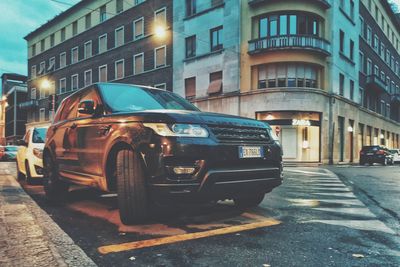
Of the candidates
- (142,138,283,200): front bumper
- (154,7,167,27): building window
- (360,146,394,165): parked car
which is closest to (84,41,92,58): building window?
(154,7,167,27): building window

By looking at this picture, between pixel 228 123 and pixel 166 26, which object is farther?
pixel 166 26

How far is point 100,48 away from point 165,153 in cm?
3515

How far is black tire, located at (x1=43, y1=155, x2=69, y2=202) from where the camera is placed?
582 centimetres

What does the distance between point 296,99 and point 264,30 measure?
506 cm

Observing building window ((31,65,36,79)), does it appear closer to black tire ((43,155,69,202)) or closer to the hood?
black tire ((43,155,69,202))

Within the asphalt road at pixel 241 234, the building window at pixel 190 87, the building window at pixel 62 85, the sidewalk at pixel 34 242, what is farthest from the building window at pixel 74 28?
the sidewalk at pixel 34 242

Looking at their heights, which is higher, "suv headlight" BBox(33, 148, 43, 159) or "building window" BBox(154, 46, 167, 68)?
"building window" BBox(154, 46, 167, 68)

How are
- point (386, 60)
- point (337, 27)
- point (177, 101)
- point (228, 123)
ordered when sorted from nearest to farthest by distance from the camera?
1. point (228, 123)
2. point (177, 101)
3. point (337, 27)
4. point (386, 60)

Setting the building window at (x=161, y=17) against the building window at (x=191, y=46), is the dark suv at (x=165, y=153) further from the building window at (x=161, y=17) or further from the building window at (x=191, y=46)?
the building window at (x=161, y=17)

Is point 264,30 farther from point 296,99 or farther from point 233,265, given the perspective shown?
point 233,265

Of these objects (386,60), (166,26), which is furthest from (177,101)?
(386,60)

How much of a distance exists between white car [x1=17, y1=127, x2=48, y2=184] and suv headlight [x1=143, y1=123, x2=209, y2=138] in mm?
5286

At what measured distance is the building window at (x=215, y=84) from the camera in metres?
25.3

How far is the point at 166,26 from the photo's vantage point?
29.3 metres
